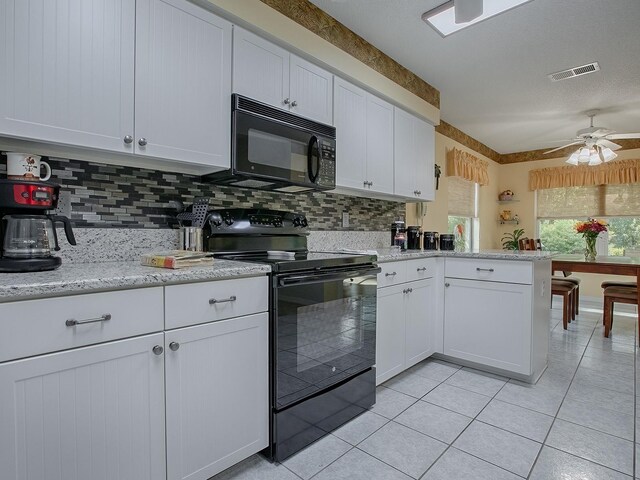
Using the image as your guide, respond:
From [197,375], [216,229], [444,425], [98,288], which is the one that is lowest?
[444,425]

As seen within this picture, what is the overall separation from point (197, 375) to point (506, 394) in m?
2.01

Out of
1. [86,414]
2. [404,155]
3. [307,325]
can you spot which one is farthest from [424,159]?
[86,414]

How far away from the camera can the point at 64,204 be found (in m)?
1.56

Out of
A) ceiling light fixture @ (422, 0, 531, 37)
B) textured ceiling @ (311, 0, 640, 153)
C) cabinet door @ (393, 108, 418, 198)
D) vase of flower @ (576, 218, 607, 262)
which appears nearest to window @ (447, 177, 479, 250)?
textured ceiling @ (311, 0, 640, 153)

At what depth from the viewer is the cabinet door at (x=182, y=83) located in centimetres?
152

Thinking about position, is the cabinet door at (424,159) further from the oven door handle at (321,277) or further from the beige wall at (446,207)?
the oven door handle at (321,277)

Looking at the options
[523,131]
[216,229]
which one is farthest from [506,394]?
[523,131]

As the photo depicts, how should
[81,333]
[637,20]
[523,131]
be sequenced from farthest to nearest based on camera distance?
[523,131], [637,20], [81,333]

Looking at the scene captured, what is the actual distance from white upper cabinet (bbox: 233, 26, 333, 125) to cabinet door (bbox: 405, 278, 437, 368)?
138cm

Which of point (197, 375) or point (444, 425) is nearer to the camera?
point (197, 375)

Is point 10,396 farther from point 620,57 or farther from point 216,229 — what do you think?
point 620,57

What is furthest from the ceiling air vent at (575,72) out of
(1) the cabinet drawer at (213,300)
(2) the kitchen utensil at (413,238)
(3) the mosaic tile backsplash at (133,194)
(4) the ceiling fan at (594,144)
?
(1) the cabinet drawer at (213,300)

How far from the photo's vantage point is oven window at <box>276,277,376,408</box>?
162 cm

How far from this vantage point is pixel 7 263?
3.90 feet
